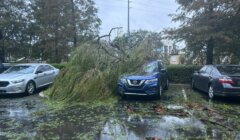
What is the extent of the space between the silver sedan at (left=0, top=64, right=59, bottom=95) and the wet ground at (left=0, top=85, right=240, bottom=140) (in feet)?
3.49

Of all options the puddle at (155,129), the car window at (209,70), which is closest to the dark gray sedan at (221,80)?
the car window at (209,70)

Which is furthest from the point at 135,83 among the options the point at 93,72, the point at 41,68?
the point at 41,68

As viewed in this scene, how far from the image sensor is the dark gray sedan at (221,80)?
10.1 metres

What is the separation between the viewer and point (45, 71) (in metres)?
14.5

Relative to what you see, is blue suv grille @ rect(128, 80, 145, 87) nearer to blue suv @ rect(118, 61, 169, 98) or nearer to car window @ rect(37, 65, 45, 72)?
blue suv @ rect(118, 61, 169, 98)

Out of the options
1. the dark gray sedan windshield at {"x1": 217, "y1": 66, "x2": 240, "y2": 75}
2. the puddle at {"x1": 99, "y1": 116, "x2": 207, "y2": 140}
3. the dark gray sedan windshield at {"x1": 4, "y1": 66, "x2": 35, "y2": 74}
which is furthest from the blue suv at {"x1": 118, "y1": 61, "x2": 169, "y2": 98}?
the dark gray sedan windshield at {"x1": 4, "y1": 66, "x2": 35, "y2": 74}

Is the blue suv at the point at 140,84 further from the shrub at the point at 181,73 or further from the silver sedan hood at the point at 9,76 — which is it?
the shrub at the point at 181,73

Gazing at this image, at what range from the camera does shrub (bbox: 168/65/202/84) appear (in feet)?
56.0

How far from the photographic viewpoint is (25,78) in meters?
12.5

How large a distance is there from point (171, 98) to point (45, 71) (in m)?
6.62

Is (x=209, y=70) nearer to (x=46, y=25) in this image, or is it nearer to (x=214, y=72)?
(x=214, y=72)

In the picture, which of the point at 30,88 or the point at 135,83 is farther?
the point at 30,88

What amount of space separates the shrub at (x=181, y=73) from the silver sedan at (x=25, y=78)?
702 cm

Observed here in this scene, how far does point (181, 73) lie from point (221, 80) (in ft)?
22.5
